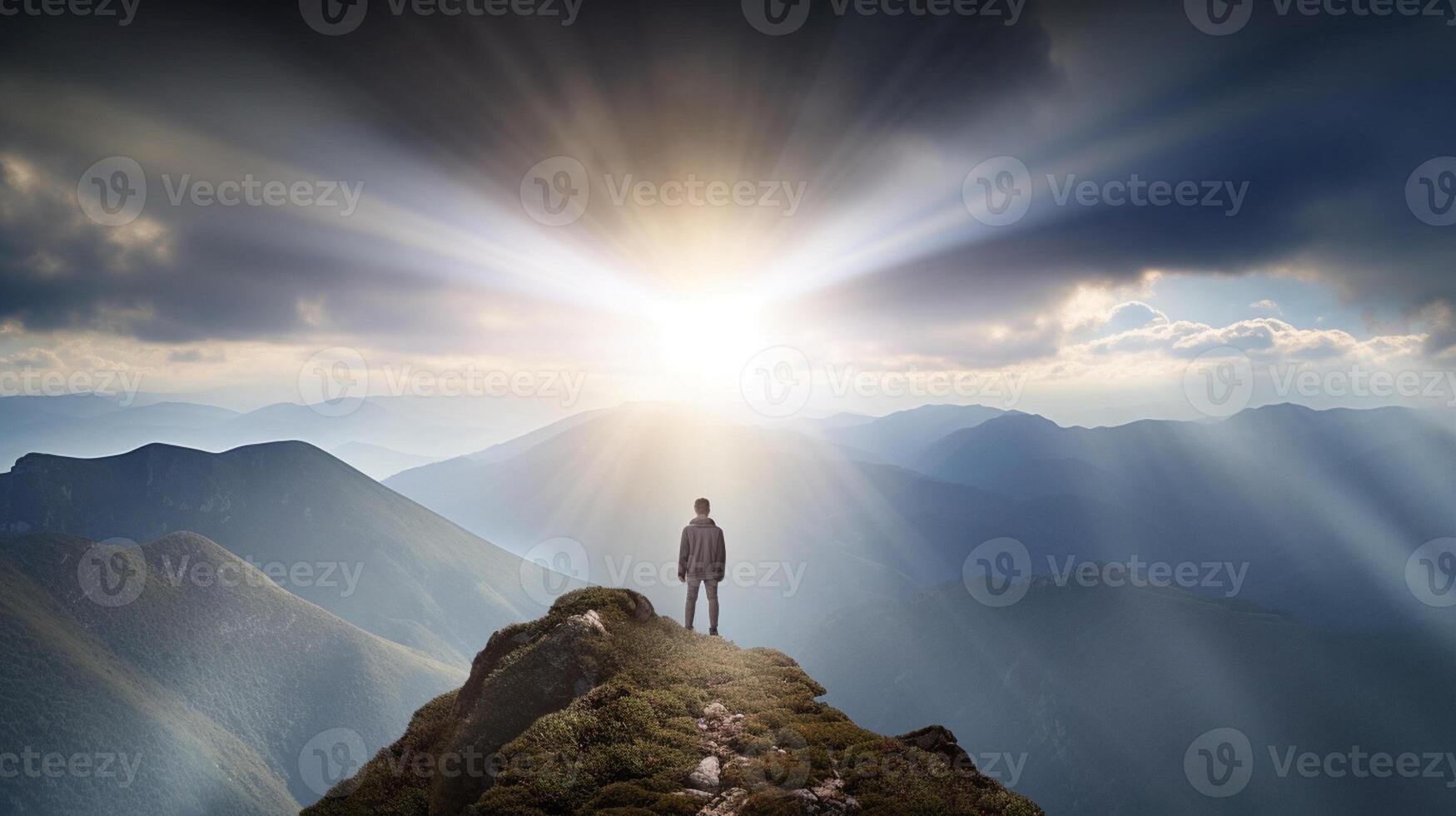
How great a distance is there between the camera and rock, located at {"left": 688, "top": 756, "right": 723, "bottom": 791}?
592 inches

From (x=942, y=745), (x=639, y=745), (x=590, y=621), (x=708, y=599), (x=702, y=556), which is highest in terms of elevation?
(x=702, y=556)

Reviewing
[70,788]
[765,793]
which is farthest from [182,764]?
[765,793]

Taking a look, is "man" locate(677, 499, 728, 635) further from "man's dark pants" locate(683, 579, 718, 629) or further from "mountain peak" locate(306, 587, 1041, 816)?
"mountain peak" locate(306, 587, 1041, 816)

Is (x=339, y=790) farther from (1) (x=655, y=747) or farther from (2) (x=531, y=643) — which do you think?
(1) (x=655, y=747)

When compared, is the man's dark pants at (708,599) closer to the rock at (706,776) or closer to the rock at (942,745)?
the rock at (706,776)

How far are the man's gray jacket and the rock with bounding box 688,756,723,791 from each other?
33.7 ft

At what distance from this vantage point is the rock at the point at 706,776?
49.3 feet

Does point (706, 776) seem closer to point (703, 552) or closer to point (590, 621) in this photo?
point (590, 621)

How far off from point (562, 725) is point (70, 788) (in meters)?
226

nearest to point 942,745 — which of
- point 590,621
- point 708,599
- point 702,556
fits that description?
point 590,621

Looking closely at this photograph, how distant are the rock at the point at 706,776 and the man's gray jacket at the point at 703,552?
33.7 feet

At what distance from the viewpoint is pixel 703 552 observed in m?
26.3

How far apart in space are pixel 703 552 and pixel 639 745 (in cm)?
1034

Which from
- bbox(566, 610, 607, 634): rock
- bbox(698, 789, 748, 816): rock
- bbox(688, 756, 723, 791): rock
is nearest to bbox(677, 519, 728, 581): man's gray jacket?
bbox(566, 610, 607, 634): rock
